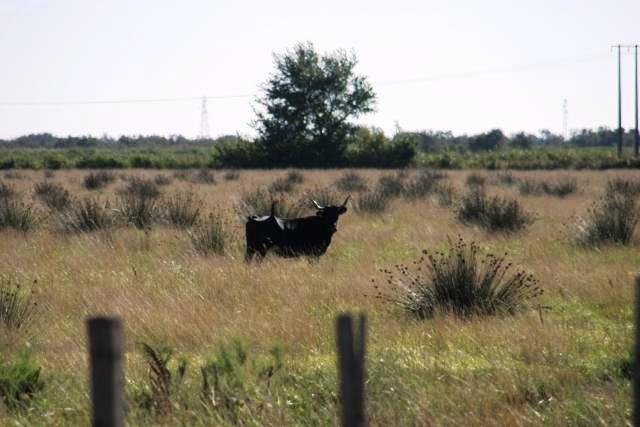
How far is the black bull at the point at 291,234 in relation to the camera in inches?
448

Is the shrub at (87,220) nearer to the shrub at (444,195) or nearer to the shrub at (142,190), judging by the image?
the shrub at (142,190)

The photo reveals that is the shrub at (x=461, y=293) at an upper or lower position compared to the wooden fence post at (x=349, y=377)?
lower

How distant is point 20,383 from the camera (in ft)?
17.9

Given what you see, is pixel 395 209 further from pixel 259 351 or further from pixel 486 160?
pixel 486 160

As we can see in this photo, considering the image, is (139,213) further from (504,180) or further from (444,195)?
(504,180)

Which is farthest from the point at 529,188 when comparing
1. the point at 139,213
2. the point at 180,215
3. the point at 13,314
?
the point at 13,314

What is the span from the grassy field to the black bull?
0.29 m

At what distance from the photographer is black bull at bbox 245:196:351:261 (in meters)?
11.4

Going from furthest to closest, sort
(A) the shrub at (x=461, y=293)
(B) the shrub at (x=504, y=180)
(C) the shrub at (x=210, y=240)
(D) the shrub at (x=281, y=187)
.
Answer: (B) the shrub at (x=504, y=180) → (D) the shrub at (x=281, y=187) → (C) the shrub at (x=210, y=240) → (A) the shrub at (x=461, y=293)

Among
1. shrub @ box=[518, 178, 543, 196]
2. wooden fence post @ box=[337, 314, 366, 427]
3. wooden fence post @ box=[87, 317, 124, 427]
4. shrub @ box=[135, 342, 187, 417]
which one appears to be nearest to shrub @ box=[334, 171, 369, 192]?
shrub @ box=[518, 178, 543, 196]

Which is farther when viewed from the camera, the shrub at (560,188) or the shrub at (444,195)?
the shrub at (560,188)

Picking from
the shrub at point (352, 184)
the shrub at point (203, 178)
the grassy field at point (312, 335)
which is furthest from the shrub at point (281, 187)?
the grassy field at point (312, 335)

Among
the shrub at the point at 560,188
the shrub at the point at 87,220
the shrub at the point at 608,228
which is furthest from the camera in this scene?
the shrub at the point at 560,188

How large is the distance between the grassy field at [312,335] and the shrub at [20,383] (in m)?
0.07
